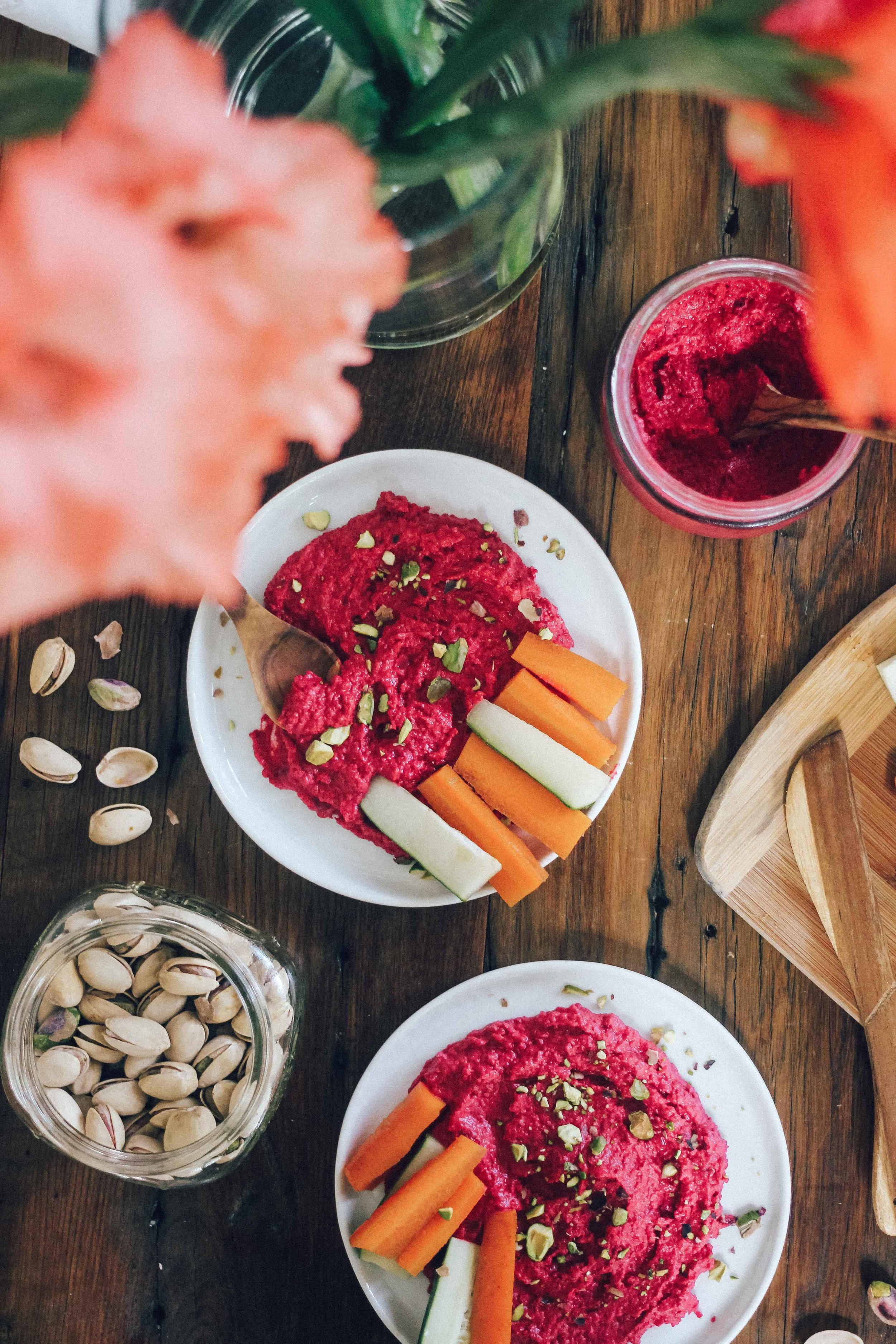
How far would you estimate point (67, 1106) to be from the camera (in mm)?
948

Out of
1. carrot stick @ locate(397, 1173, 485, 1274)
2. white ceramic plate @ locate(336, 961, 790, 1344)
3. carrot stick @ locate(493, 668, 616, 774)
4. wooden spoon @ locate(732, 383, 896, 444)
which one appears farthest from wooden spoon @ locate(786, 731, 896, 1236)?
carrot stick @ locate(397, 1173, 485, 1274)

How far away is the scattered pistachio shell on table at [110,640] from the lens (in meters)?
1.04

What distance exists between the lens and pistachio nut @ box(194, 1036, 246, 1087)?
0.97 meters

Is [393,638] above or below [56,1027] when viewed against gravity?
above

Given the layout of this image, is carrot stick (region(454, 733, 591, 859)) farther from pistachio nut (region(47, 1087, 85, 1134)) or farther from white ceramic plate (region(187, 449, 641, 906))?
pistachio nut (region(47, 1087, 85, 1134))

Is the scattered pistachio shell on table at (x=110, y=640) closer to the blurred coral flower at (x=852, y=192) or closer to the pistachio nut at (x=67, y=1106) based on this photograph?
the pistachio nut at (x=67, y=1106)

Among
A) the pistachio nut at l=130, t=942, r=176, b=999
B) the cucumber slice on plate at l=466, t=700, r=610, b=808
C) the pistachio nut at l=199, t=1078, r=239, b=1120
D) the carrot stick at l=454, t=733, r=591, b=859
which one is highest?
the cucumber slice on plate at l=466, t=700, r=610, b=808

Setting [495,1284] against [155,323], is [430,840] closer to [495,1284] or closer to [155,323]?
[495,1284]

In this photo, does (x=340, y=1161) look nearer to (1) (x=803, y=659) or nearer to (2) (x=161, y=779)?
(2) (x=161, y=779)

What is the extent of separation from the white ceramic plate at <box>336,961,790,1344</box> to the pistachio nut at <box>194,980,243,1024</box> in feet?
0.52

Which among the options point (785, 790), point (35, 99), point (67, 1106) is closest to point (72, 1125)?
point (67, 1106)

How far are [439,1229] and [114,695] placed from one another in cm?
63

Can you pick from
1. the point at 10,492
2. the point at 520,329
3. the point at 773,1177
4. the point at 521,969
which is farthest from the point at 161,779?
the point at 10,492

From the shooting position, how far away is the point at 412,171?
1.02 ft
